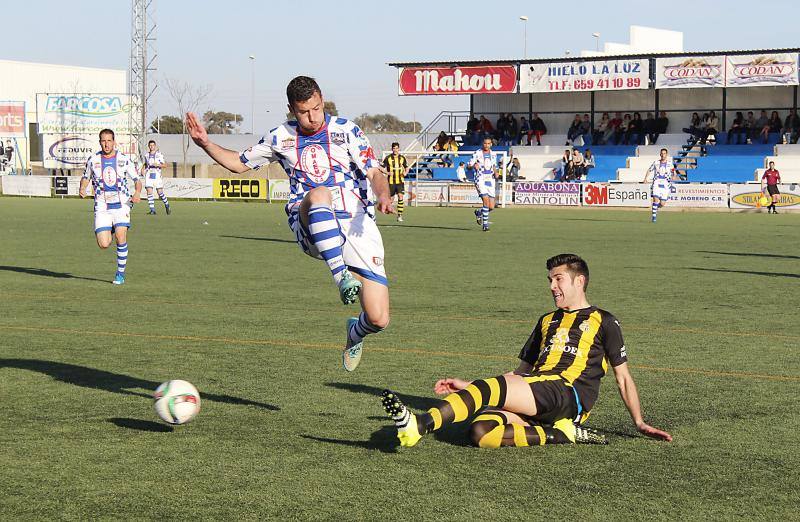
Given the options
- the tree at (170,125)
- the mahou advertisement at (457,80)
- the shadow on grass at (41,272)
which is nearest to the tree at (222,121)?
the tree at (170,125)

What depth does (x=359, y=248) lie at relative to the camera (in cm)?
780

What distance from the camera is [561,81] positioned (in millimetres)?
57438

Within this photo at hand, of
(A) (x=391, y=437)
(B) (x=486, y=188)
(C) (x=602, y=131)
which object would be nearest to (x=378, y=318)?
(A) (x=391, y=437)

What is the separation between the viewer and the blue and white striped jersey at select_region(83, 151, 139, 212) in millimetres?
16719

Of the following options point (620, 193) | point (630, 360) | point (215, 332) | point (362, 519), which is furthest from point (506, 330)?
point (620, 193)

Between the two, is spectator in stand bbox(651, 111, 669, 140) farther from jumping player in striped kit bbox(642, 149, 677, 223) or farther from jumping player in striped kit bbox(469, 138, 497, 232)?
jumping player in striped kit bbox(469, 138, 497, 232)

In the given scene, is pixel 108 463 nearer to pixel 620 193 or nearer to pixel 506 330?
pixel 506 330

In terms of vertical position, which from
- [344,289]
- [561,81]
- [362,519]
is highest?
[561,81]

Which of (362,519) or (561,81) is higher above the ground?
(561,81)

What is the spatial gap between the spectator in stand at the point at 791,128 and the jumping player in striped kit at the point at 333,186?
4743 cm

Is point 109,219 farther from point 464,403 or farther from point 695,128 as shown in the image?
point 695,128

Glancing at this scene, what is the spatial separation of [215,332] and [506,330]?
2.90 meters

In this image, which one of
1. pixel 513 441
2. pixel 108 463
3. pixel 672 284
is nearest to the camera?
pixel 108 463

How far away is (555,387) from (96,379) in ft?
12.2
